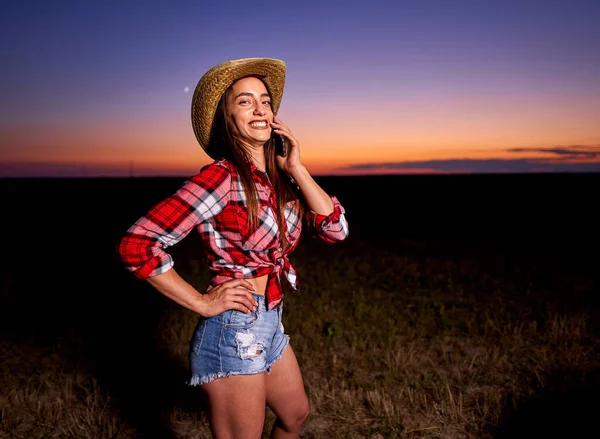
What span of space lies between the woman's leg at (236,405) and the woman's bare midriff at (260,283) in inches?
12.8

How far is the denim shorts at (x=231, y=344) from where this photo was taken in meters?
1.78

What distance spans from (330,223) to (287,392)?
2.64ft

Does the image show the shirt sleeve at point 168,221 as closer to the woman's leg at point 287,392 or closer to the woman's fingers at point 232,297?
the woman's fingers at point 232,297

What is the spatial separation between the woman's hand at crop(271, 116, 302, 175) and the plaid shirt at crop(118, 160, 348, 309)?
21cm

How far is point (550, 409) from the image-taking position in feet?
12.5

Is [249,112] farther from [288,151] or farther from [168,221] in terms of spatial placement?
[168,221]

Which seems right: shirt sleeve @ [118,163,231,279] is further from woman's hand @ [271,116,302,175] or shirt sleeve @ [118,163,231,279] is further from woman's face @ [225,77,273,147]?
woman's hand @ [271,116,302,175]

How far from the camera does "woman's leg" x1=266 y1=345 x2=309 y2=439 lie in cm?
211

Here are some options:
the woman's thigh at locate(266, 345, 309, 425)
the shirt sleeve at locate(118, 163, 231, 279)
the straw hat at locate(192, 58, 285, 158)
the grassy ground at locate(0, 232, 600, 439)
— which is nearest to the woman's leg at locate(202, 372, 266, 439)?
the woman's thigh at locate(266, 345, 309, 425)

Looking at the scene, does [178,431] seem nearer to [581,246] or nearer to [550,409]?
[550,409]

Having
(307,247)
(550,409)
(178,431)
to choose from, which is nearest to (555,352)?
(550,409)

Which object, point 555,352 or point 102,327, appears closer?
point 555,352

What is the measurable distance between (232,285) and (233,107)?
792mm

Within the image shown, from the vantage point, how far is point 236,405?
182cm
